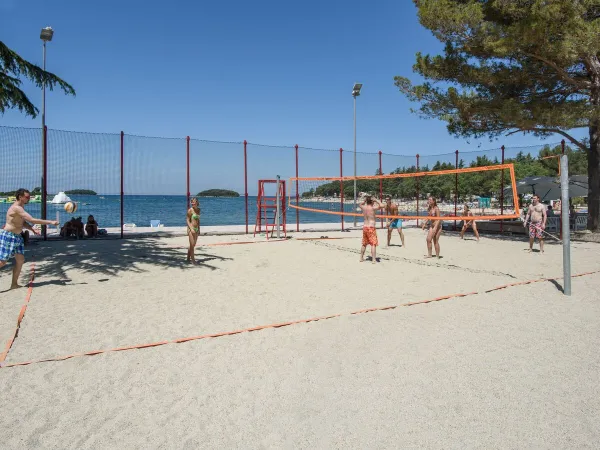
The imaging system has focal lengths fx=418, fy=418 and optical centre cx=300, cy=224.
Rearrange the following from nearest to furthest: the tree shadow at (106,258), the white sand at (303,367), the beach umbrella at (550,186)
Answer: the white sand at (303,367) < the tree shadow at (106,258) < the beach umbrella at (550,186)

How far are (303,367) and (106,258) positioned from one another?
7031mm

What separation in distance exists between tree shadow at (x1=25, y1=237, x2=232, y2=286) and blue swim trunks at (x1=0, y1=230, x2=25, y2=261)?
2.63 feet

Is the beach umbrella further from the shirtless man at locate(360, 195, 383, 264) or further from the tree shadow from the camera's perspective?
the tree shadow

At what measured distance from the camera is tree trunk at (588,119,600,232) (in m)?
12.5

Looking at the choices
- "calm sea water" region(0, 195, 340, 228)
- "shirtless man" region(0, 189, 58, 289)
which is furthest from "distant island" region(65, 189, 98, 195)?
"shirtless man" region(0, 189, 58, 289)

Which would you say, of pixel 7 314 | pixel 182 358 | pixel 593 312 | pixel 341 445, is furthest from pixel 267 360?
pixel 593 312

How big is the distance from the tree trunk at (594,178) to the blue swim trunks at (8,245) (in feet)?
47.6

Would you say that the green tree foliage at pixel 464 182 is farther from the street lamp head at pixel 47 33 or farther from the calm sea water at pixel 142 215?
the street lamp head at pixel 47 33

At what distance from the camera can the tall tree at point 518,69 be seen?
35.2ft

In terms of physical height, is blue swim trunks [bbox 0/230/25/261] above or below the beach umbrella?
below

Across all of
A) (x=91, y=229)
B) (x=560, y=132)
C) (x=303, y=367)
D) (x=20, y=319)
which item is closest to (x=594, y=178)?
(x=560, y=132)

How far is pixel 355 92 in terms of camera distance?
1606 centimetres

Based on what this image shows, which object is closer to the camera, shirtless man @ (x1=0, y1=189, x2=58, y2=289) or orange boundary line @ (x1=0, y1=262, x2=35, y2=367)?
orange boundary line @ (x1=0, y1=262, x2=35, y2=367)

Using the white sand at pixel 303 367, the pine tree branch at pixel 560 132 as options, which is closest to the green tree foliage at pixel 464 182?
the pine tree branch at pixel 560 132
